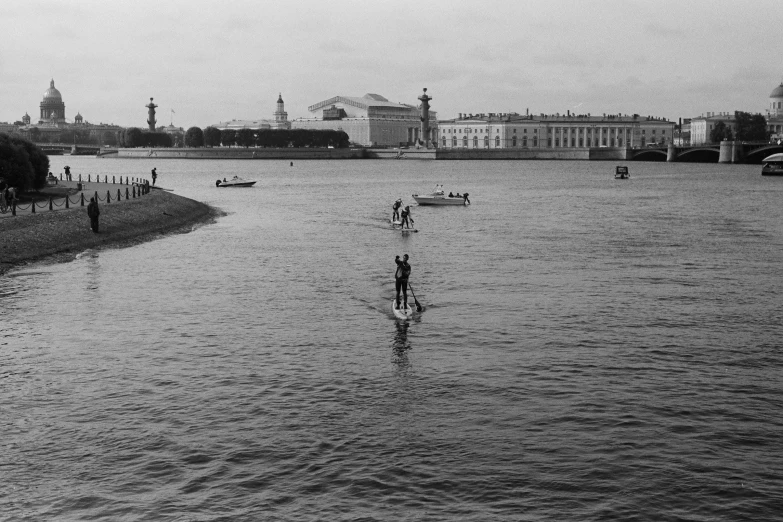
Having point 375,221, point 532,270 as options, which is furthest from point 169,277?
point 375,221

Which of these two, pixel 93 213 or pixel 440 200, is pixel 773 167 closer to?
pixel 440 200

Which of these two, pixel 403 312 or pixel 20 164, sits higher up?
pixel 20 164

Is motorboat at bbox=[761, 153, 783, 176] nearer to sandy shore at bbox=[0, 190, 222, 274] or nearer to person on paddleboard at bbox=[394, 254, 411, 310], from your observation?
sandy shore at bbox=[0, 190, 222, 274]

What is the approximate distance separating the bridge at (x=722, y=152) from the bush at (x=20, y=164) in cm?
12551

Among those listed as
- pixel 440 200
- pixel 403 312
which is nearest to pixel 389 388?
pixel 403 312

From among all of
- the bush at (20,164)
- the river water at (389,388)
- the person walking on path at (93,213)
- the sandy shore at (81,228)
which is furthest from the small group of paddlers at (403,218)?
the bush at (20,164)

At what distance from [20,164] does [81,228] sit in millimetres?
9003

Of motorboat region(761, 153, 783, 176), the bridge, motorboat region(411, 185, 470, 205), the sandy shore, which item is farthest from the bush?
the bridge

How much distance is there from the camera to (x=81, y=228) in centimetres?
4462

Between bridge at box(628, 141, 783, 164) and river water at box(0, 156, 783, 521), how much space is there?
13342 centimetres

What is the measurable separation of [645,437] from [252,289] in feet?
57.7

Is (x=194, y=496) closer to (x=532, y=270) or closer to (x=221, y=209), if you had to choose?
(x=532, y=270)

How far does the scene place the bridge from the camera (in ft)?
544

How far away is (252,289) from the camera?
32.7 meters
